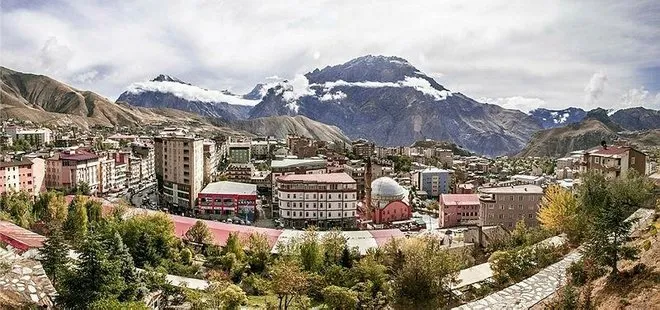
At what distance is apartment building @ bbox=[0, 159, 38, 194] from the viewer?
104ft

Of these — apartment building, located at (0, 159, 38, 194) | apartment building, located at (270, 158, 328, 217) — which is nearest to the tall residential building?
apartment building, located at (270, 158, 328, 217)

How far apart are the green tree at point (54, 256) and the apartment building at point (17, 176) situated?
22.1 meters

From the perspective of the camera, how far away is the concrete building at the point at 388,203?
38.4 meters

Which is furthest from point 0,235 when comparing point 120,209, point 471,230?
point 471,230

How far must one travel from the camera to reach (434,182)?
178 feet

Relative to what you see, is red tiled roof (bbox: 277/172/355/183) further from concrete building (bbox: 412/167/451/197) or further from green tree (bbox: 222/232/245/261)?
concrete building (bbox: 412/167/451/197)

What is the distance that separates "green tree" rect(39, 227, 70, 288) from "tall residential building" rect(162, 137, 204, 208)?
26.8m

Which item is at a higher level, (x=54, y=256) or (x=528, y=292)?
(x=54, y=256)

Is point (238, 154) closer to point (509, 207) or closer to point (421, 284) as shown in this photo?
point (509, 207)

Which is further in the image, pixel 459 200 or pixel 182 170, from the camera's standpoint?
pixel 182 170

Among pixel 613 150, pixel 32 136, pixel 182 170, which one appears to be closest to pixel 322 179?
pixel 182 170

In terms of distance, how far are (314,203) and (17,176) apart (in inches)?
799

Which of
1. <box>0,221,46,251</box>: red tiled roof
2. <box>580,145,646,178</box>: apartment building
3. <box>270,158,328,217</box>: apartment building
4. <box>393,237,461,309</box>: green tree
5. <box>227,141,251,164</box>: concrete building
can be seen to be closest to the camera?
<box>393,237,461,309</box>: green tree

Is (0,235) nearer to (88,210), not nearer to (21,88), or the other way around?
(88,210)
